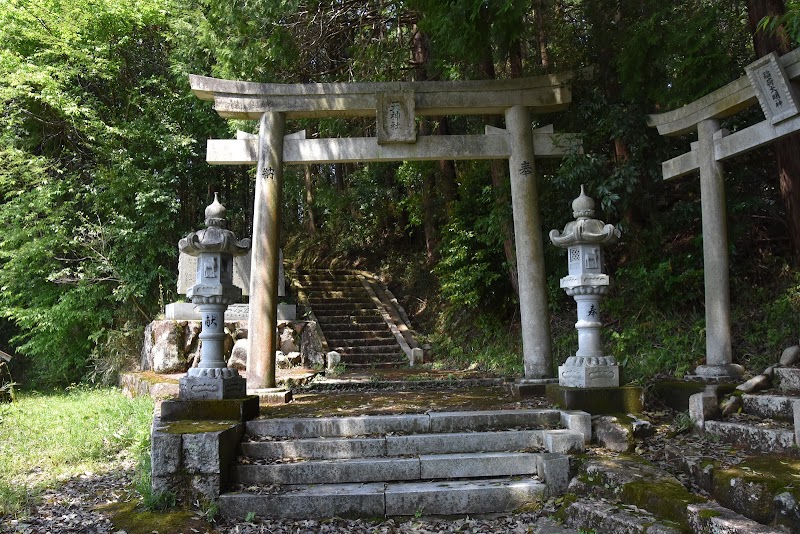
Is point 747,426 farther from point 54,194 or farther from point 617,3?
point 54,194

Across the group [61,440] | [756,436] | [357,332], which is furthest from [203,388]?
[357,332]

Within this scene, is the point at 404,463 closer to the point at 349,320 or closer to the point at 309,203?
the point at 349,320

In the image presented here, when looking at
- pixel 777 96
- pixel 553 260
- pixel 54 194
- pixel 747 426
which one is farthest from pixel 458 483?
pixel 54 194

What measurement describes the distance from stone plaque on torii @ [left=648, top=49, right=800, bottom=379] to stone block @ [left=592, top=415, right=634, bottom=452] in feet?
5.90

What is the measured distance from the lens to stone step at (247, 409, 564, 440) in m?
5.81

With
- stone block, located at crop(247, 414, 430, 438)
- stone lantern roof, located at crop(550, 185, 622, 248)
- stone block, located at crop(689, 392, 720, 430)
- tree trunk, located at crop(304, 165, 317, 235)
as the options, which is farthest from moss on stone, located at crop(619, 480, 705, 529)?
tree trunk, located at crop(304, 165, 317, 235)

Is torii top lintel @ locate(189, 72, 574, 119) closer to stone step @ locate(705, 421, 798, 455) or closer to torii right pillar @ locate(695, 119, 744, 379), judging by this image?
torii right pillar @ locate(695, 119, 744, 379)

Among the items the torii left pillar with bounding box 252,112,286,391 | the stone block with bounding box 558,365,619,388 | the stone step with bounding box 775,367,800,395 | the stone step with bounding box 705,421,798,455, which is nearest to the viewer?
the stone step with bounding box 705,421,798,455

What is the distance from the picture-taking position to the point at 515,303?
1224 centimetres

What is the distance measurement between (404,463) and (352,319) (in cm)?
939

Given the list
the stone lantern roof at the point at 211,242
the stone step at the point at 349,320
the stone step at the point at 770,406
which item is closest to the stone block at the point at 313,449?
the stone lantern roof at the point at 211,242

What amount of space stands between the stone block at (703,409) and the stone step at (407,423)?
1373mm

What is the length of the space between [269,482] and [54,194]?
1149 centimetres

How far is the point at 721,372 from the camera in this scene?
6637mm
